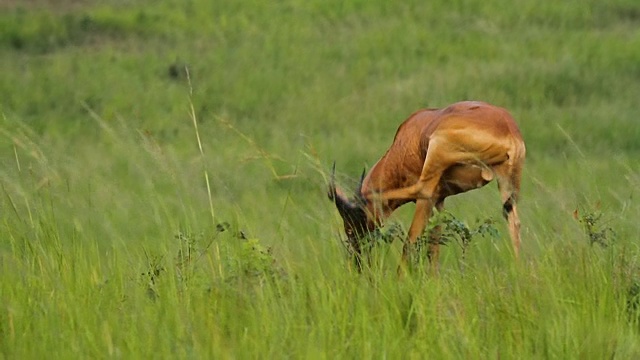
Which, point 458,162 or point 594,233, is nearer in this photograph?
point 594,233

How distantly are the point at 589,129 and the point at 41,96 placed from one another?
5866mm

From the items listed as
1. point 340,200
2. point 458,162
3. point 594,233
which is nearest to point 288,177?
point 340,200

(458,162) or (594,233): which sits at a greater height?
(594,233)

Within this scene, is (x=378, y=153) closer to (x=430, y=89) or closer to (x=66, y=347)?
(x=430, y=89)

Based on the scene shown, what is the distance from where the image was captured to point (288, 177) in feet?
16.0

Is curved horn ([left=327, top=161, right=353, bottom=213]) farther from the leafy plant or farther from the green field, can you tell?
the leafy plant

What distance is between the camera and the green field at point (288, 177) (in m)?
3.67

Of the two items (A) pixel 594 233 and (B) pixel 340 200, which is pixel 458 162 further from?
(A) pixel 594 233

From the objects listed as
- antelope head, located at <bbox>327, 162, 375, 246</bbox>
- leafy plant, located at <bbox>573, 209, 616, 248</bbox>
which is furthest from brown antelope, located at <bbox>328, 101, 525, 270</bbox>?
leafy plant, located at <bbox>573, 209, 616, 248</bbox>

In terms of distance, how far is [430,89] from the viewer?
43.0 feet

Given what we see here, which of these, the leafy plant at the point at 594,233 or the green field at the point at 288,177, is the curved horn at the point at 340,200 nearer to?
the green field at the point at 288,177

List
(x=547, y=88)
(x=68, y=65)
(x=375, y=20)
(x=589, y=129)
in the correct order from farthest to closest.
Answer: (x=375, y=20) < (x=68, y=65) < (x=547, y=88) < (x=589, y=129)

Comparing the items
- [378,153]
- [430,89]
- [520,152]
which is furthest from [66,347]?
[430,89]

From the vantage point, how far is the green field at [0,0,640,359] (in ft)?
12.0
